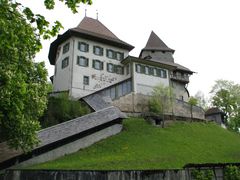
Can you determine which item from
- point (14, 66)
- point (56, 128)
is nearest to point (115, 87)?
point (56, 128)

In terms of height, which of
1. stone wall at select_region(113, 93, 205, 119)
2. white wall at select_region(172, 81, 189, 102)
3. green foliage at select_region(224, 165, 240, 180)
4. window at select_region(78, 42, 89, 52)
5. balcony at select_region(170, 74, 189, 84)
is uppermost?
window at select_region(78, 42, 89, 52)

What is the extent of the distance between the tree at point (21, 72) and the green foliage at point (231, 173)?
36.5 ft

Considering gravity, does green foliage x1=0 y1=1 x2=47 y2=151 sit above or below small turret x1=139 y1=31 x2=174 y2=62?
below

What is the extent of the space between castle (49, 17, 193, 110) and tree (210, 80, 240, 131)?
701 inches

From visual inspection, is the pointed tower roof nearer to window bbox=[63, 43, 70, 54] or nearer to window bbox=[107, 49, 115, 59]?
window bbox=[107, 49, 115, 59]

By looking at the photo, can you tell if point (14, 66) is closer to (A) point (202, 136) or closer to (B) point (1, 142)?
(B) point (1, 142)

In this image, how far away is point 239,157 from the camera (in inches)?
1017

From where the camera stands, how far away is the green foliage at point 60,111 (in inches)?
1030

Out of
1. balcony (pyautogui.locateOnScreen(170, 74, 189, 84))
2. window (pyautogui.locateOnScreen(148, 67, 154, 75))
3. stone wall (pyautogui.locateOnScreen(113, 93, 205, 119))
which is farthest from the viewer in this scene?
balcony (pyautogui.locateOnScreen(170, 74, 189, 84))

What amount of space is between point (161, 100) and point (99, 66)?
9622mm

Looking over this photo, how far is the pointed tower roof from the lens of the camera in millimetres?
53906

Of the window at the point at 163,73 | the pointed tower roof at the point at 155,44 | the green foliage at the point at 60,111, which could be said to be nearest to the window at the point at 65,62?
the green foliage at the point at 60,111

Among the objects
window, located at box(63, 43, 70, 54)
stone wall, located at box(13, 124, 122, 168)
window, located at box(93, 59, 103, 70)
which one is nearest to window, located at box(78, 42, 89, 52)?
window, located at box(63, 43, 70, 54)

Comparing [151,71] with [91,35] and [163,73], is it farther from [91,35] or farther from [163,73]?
[91,35]
